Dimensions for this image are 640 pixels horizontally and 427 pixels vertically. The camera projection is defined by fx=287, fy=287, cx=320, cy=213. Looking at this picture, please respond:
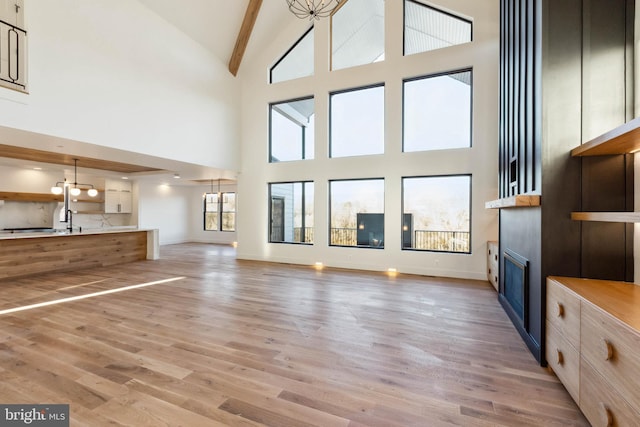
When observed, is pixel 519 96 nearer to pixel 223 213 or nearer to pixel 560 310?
pixel 560 310

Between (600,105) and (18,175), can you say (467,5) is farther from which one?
(18,175)

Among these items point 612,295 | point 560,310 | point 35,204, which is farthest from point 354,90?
point 35,204

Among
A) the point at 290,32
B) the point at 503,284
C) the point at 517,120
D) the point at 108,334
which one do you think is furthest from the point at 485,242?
the point at 290,32

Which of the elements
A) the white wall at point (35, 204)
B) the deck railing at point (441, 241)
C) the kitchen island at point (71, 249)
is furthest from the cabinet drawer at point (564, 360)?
the white wall at point (35, 204)

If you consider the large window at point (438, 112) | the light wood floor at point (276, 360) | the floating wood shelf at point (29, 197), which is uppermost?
the large window at point (438, 112)

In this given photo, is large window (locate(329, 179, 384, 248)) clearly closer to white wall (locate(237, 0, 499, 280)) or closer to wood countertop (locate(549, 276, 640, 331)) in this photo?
white wall (locate(237, 0, 499, 280))

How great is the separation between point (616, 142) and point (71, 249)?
8.61m

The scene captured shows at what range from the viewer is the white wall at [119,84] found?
4.06 metres

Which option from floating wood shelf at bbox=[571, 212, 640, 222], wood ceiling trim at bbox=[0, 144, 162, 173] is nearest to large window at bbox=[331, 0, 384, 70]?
floating wood shelf at bbox=[571, 212, 640, 222]

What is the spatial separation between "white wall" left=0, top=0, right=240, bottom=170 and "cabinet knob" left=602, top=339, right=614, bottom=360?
632cm

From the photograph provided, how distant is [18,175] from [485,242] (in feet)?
36.6

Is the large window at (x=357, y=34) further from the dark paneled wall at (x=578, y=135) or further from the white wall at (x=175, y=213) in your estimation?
the white wall at (x=175, y=213)

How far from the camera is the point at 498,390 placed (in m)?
2.05

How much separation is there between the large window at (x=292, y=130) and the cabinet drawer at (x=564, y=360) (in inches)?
225
